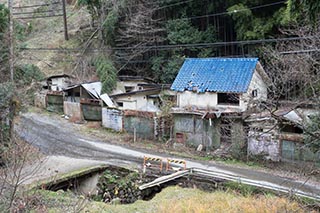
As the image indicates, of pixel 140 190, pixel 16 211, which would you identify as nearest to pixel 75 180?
pixel 140 190

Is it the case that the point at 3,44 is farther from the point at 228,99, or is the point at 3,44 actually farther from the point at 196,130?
the point at 228,99

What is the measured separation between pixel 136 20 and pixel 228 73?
36.6 feet

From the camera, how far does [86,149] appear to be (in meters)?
19.5

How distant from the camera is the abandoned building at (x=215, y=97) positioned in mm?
18688

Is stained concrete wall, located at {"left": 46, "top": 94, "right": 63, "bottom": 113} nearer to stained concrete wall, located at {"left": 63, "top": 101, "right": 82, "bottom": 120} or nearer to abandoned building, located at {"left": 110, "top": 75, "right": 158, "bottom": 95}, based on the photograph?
stained concrete wall, located at {"left": 63, "top": 101, "right": 82, "bottom": 120}

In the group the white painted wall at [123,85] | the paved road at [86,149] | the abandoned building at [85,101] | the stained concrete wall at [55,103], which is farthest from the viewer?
the stained concrete wall at [55,103]

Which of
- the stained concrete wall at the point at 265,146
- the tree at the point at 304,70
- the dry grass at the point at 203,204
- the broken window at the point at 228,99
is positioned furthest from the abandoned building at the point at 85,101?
the tree at the point at 304,70

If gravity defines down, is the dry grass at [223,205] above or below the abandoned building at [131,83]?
below

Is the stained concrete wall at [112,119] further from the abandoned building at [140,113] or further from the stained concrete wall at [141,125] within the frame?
the stained concrete wall at [141,125]

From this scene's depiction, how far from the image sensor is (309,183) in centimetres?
1472

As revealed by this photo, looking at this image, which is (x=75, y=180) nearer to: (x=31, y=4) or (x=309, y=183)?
(x=309, y=183)

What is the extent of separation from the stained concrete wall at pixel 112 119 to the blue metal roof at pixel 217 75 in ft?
13.9

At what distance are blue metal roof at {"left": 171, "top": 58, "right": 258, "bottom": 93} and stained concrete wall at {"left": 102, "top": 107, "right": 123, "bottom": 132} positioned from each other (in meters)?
4.24

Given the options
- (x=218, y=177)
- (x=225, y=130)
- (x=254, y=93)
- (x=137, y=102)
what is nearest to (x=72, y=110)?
(x=137, y=102)
